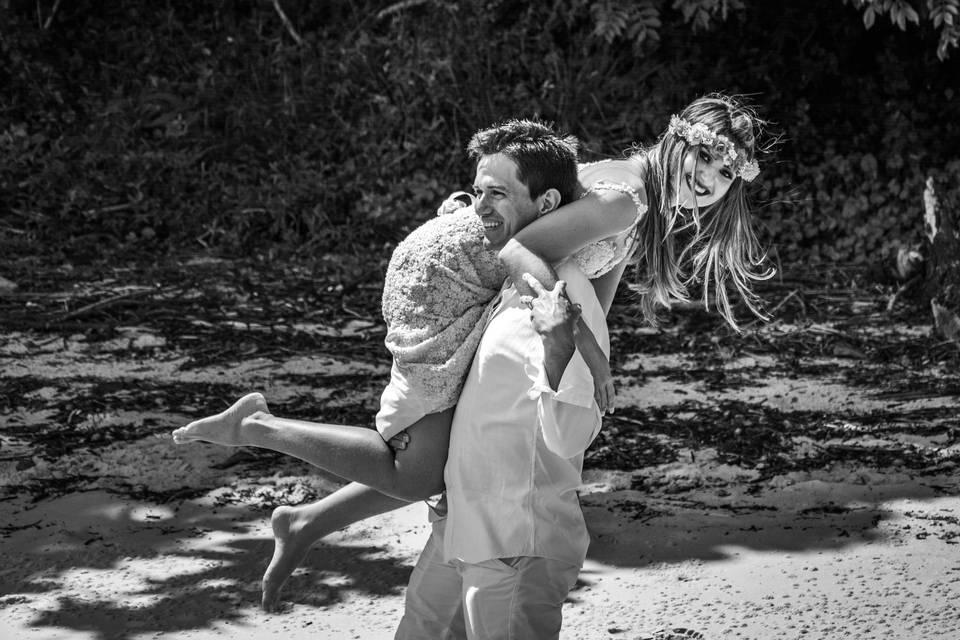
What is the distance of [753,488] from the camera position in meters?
4.51

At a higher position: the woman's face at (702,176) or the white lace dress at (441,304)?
the woman's face at (702,176)

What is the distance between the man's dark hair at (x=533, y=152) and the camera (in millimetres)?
2502

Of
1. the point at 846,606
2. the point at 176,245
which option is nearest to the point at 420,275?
the point at 846,606

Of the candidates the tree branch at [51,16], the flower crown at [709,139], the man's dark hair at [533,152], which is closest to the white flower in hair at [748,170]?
the flower crown at [709,139]

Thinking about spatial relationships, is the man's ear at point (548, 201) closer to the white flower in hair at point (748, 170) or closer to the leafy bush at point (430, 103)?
the white flower in hair at point (748, 170)

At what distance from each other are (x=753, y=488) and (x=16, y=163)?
609 cm

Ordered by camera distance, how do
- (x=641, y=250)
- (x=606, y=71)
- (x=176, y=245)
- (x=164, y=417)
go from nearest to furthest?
(x=641, y=250)
(x=164, y=417)
(x=176, y=245)
(x=606, y=71)

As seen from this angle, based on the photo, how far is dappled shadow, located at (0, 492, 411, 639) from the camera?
143 inches

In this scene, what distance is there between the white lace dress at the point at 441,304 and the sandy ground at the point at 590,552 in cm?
118

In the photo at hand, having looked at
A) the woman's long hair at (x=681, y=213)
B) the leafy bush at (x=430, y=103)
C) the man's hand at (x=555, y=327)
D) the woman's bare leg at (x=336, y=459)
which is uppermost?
the leafy bush at (x=430, y=103)

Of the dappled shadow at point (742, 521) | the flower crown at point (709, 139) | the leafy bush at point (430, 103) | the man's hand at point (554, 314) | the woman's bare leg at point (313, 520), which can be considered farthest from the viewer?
the leafy bush at point (430, 103)

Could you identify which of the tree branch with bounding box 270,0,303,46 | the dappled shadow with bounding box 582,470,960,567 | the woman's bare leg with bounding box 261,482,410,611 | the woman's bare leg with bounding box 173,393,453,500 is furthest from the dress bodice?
the tree branch with bounding box 270,0,303,46

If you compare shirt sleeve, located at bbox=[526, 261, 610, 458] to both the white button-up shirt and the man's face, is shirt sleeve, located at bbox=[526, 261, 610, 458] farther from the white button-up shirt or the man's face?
the man's face

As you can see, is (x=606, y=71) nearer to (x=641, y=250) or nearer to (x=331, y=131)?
(x=331, y=131)
